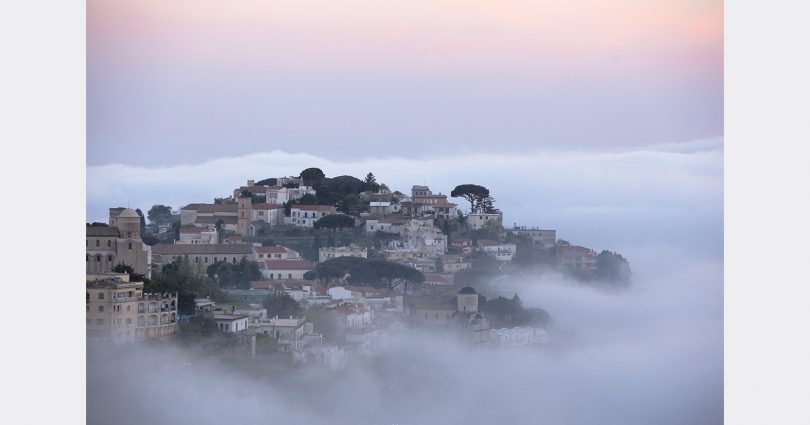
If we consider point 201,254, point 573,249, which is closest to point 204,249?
point 201,254

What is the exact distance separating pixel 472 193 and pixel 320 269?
6.24 feet

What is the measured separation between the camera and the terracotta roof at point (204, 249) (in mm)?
18172

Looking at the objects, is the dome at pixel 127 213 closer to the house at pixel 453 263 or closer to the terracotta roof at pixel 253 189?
the terracotta roof at pixel 253 189

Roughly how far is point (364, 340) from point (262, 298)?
1428mm

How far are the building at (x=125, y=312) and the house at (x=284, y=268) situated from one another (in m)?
1.95

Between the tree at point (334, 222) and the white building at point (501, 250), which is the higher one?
the tree at point (334, 222)

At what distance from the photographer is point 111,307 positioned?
15.1m

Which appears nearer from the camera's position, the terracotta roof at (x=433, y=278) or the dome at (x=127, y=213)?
the dome at (x=127, y=213)

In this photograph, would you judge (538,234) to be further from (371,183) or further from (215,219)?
(215,219)

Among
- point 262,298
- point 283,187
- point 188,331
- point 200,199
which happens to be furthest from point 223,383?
point 283,187

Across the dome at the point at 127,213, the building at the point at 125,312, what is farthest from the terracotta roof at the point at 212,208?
the building at the point at 125,312

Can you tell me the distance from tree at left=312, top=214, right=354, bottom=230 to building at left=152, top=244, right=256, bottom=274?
4.71 feet

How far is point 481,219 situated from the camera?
19609 mm

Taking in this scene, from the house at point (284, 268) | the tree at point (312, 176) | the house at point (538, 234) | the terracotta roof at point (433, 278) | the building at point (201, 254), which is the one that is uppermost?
the tree at point (312, 176)
